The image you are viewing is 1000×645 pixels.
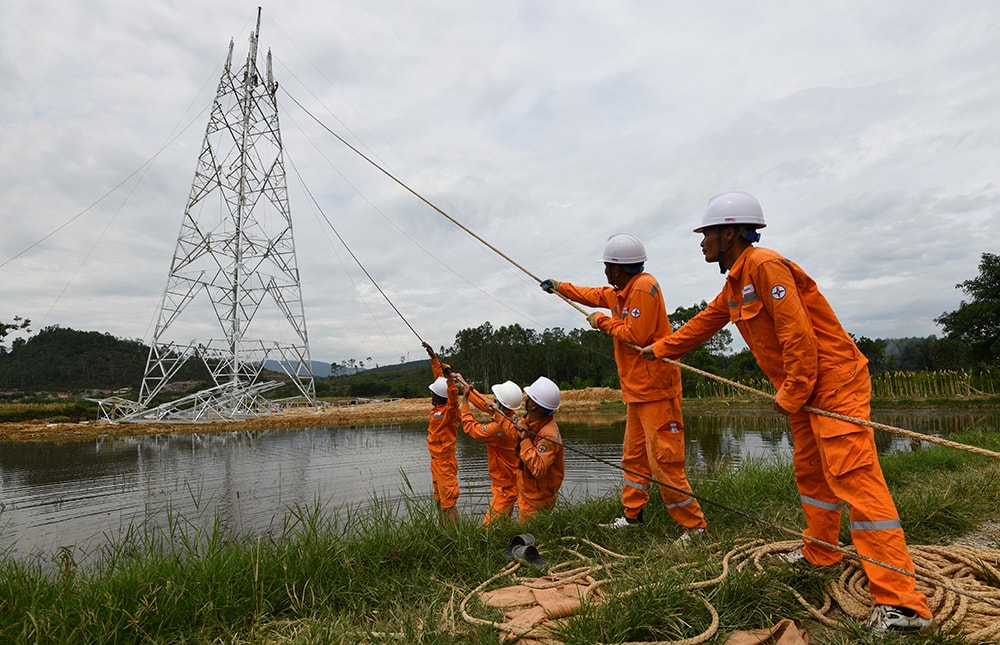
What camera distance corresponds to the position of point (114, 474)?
1290 centimetres

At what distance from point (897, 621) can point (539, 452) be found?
10.7ft

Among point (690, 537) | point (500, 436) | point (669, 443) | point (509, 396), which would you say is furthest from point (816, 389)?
point (509, 396)

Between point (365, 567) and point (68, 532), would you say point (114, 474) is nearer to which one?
point (68, 532)

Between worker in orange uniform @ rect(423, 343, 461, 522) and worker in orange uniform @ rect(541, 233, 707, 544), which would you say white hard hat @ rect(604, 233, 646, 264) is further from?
worker in orange uniform @ rect(423, 343, 461, 522)

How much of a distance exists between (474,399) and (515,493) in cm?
126

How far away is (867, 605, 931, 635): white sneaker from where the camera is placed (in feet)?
8.81

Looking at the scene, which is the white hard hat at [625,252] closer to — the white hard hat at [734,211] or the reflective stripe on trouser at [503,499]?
the white hard hat at [734,211]

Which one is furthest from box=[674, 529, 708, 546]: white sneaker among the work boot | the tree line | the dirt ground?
the tree line

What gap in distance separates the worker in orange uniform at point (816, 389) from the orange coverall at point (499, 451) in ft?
10.5

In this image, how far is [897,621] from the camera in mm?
2689

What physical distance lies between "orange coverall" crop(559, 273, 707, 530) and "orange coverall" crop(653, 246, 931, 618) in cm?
100

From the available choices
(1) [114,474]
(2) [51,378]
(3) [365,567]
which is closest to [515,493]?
(3) [365,567]

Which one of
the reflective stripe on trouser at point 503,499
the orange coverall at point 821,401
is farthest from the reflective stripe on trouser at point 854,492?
the reflective stripe on trouser at point 503,499

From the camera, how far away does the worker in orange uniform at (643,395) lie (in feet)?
15.5
